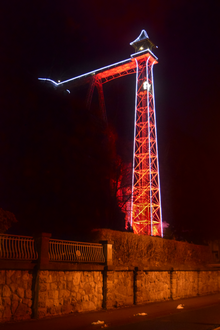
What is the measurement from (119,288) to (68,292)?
265cm

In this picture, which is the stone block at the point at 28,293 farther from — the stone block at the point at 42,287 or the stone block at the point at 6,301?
the stone block at the point at 6,301

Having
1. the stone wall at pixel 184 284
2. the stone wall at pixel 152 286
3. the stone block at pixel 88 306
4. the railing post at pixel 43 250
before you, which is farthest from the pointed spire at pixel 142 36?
the stone block at pixel 88 306

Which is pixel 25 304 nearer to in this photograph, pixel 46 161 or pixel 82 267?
pixel 82 267

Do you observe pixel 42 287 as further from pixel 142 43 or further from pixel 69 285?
pixel 142 43

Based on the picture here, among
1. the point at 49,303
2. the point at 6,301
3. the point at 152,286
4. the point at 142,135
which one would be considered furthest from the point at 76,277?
the point at 142,135

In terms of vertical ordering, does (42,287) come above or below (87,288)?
above

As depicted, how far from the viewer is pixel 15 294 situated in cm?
847

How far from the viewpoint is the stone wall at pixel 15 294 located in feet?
26.8

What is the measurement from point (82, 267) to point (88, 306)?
133cm

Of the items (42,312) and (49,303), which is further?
(49,303)

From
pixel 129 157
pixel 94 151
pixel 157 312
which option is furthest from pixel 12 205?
pixel 129 157

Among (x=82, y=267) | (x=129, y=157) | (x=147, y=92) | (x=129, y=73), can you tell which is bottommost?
(x=82, y=267)

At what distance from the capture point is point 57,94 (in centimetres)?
1655

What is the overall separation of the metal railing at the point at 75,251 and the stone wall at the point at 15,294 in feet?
3.87
